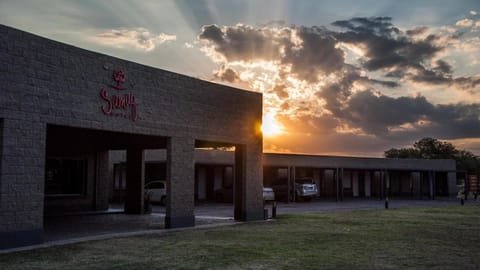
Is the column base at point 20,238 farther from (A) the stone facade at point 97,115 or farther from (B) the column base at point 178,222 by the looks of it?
(B) the column base at point 178,222

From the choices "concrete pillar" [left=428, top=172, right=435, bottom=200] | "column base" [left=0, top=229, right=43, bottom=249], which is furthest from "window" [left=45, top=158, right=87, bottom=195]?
"concrete pillar" [left=428, top=172, right=435, bottom=200]

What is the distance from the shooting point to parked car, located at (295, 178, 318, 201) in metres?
38.5

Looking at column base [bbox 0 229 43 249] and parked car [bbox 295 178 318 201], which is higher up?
parked car [bbox 295 178 318 201]

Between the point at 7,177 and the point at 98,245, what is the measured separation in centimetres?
283

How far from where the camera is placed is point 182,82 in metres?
19.3

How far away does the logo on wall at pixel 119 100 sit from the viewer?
16031mm

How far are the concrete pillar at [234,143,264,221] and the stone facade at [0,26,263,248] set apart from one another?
4cm

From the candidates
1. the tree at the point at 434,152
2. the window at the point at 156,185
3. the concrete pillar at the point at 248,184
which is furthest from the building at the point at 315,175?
the tree at the point at 434,152

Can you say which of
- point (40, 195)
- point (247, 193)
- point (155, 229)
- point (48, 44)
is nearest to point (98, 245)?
point (40, 195)

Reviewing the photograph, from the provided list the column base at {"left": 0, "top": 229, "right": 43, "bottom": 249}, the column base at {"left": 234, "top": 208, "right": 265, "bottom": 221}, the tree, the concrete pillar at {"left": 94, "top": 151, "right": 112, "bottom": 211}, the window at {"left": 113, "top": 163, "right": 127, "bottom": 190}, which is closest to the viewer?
the column base at {"left": 0, "top": 229, "right": 43, "bottom": 249}

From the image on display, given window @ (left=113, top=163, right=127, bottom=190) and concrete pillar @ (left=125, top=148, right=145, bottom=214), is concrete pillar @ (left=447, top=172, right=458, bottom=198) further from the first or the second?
concrete pillar @ (left=125, top=148, right=145, bottom=214)

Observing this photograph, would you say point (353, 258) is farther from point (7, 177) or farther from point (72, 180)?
point (72, 180)

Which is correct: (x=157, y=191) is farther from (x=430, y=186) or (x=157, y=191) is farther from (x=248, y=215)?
(x=430, y=186)

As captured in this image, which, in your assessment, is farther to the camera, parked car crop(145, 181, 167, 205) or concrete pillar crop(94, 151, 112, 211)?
parked car crop(145, 181, 167, 205)
